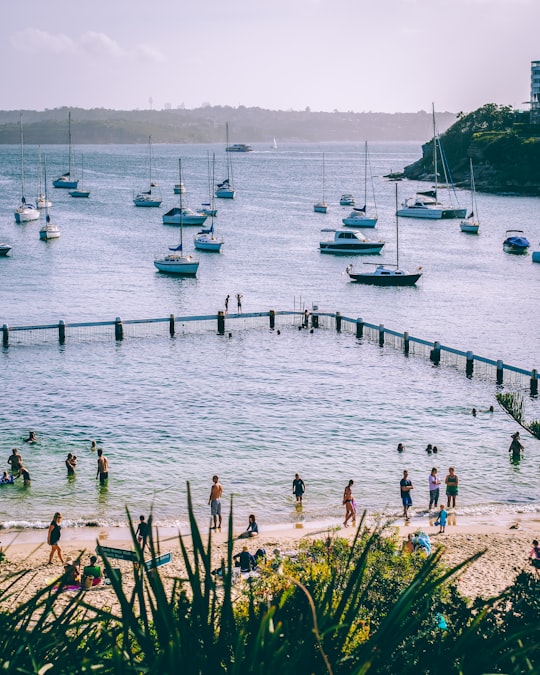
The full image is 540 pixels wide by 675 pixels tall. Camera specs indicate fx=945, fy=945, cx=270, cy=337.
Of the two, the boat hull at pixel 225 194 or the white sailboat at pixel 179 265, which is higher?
the boat hull at pixel 225 194

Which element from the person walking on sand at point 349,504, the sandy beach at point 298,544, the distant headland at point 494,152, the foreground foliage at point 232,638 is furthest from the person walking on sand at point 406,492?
the distant headland at point 494,152

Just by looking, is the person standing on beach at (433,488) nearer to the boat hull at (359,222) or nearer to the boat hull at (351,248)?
the boat hull at (351,248)

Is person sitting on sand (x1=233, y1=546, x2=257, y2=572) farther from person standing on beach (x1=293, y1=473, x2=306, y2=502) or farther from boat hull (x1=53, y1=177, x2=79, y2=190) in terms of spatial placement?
boat hull (x1=53, y1=177, x2=79, y2=190)

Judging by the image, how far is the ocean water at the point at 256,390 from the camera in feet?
96.8

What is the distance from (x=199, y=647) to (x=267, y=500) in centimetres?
2129

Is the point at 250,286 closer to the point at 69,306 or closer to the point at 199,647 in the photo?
the point at 69,306

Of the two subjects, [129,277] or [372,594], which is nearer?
[372,594]

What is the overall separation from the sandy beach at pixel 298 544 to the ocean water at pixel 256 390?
1459 millimetres

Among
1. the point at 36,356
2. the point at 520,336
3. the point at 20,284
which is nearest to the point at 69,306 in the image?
the point at 20,284

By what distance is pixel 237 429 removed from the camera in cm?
3606

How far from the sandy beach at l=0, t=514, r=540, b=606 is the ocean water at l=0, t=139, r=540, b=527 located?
1.46m

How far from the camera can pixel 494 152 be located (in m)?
157

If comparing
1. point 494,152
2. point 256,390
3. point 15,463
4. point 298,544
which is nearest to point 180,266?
point 256,390

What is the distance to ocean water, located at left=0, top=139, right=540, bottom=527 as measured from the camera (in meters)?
29.5
